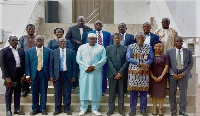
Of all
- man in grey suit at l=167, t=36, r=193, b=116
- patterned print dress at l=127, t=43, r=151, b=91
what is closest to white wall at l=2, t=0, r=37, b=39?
patterned print dress at l=127, t=43, r=151, b=91

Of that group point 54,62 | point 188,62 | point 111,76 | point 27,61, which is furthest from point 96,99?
point 188,62

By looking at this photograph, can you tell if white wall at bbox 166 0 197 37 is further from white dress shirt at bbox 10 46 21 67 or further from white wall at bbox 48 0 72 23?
white dress shirt at bbox 10 46 21 67

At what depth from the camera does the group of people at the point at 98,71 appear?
21.6 ft

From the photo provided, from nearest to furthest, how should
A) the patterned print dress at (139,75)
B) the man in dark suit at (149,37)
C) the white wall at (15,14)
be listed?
the patterned print dress at (139,75), the man in dark suit at (149,37), the white wall at (15,14)

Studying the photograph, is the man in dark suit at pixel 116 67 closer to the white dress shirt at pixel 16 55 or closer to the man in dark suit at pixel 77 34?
the man in dark suit at pixel 77 34

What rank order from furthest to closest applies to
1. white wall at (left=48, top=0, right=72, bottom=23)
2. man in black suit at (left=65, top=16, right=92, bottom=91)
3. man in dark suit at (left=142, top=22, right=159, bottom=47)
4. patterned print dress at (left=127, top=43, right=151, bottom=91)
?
white wall at (left=48, top=0, right=72, bottom=23)
man in black suit at (left=65, top=16, right=92, bottom=91)
man in dark suit at (left=142, top=22, right=159, bottom=47)
patterned print dress at (left=127, top=43, right=151, bottom=91)

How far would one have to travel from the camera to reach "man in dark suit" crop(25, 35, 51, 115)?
6707 millimetres

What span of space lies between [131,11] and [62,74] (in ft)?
22.3

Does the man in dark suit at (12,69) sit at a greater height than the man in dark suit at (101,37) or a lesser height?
lesser

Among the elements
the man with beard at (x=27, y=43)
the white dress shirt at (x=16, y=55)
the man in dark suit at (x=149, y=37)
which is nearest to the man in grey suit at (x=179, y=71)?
the man in dark suit at (x=149, y=37)

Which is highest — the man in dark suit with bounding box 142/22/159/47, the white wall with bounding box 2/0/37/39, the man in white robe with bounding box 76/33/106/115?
the white wall with bounding box 2/0/37/39

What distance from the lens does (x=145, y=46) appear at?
6.62m

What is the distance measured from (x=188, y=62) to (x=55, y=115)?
3.33 metres

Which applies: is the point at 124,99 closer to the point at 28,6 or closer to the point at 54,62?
the point at 54,62
